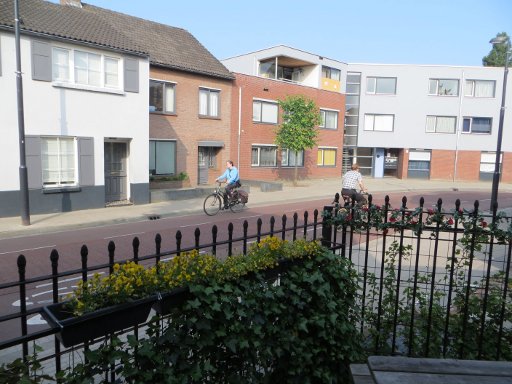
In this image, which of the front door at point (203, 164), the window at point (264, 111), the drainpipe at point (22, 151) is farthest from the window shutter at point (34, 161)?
the window at point (264, 111)

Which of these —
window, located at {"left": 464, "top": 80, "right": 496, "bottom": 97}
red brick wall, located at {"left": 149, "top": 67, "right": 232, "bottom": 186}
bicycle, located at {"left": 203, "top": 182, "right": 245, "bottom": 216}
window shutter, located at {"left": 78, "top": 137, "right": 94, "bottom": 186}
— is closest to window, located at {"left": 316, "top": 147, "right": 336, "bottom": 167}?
red brick wall, located at {"left": 149, "top": 67, "right": 232, "bottom": 186}

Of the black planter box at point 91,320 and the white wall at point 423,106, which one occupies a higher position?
the white wall at point 423,106

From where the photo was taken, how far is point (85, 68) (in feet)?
51.0

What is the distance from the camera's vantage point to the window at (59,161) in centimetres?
1480

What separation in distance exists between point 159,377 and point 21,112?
1212cm

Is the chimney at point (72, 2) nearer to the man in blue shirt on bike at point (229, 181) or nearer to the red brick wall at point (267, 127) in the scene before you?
the red brick wall at point (267, 127)

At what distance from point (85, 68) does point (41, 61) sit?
63.1 inches

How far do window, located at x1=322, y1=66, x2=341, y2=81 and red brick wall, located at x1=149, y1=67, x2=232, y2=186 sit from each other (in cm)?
1193

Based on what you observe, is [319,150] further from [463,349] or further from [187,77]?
[463,349]

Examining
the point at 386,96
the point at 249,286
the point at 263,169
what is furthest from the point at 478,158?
the point at 249,286

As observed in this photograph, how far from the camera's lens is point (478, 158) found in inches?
1516

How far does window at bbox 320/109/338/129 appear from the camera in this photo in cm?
3375

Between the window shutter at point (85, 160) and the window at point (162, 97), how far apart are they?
614 cm

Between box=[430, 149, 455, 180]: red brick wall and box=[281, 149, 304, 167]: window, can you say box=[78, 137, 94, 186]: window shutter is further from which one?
box=[430, 149, 455, 180]: red brick wall
